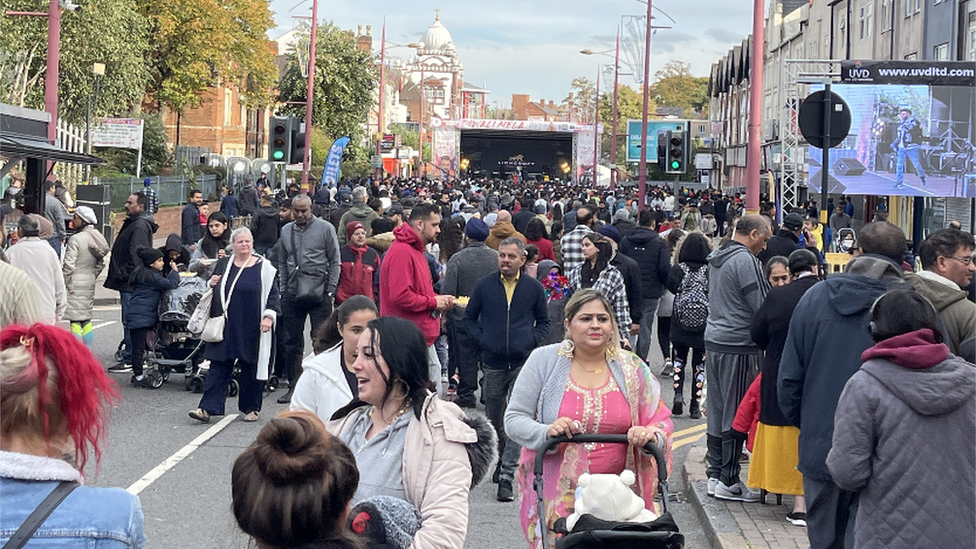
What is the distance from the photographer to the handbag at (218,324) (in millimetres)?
10734

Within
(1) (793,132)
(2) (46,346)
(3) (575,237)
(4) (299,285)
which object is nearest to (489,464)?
(2) (46,346)

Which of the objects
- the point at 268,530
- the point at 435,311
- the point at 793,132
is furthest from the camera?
the point at 793,132

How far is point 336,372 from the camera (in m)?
5.73

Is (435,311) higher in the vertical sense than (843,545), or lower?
higher

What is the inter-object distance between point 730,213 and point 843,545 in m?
28.5

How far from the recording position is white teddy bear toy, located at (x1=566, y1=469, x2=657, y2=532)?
4.71 metres

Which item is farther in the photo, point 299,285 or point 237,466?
point 299,285

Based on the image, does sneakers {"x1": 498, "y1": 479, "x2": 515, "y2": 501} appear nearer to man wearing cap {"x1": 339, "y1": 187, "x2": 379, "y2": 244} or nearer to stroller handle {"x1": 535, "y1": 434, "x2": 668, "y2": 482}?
stroller handle {"x1": 535, "y1": 434, "x2": 668, "y2": 482}

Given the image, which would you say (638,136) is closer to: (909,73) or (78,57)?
(78,57)

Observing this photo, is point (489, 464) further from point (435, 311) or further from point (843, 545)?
point (435, 311)

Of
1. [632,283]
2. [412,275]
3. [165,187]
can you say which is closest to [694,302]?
[632,283]

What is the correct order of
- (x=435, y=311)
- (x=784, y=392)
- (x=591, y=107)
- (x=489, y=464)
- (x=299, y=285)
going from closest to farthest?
(x=489, y=464)
(x=784, y=392)
(x=435, y=311)
(x=299, y=285)
(x=591, y=107)

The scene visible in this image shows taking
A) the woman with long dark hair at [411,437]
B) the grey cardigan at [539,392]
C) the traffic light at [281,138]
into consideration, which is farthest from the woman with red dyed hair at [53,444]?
the traffic light at [281,138]

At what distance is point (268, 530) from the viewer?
2887 mm
